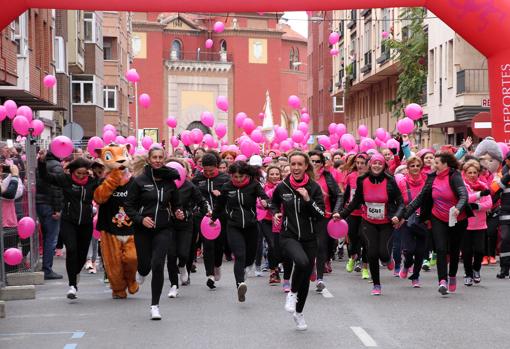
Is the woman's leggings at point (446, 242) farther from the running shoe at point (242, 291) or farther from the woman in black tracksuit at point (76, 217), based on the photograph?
the woman in black tracksuit at point (76, 217)

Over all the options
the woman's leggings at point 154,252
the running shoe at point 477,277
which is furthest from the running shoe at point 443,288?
the woman's leggings at point 154,252

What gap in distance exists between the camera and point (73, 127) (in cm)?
3581

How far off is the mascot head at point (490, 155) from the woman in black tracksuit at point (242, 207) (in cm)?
543

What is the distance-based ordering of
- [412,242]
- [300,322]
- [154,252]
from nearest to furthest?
[300,322] → [154,252] → [412,242]

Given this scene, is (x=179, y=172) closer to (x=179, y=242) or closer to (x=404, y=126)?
(x=179, y=242)

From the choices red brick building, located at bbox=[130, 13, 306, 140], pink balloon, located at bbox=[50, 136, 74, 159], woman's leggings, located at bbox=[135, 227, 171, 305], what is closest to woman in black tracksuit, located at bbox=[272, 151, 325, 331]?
woman's leggings, located at bbox=[135, 227, 171, 305]

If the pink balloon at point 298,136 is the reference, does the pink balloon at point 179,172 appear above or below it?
below

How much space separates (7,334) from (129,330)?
1.20m

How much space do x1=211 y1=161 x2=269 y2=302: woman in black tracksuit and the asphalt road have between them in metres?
→ 0.65

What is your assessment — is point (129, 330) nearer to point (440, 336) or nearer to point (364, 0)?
point (440, 336)

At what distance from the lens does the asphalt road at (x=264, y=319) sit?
1096 centimetres

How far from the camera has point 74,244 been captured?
14.8 m

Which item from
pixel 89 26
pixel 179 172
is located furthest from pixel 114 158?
pixel 89 26

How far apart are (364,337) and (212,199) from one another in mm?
5623
